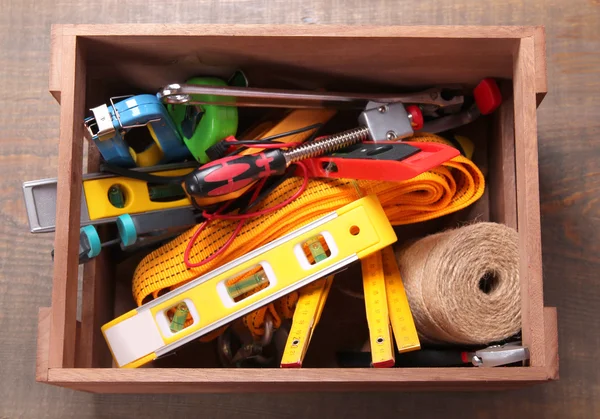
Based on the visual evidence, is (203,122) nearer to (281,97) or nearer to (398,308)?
(281,97)

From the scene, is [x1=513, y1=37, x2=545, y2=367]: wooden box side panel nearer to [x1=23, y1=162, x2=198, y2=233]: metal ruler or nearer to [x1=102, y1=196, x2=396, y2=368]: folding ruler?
[x1=102, y1=196, x2=396, y2=368]: folding ruler

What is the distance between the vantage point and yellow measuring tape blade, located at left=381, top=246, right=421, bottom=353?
2.60ft

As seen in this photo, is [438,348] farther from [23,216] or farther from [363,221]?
[23,216]

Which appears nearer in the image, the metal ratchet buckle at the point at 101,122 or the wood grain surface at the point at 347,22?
the metal ratchet buckle at the point at 101,122

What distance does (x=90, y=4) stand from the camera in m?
0.98

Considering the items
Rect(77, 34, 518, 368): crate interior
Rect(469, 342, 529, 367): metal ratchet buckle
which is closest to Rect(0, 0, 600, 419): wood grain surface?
Rect(77, 34, 518, 368): crate interior

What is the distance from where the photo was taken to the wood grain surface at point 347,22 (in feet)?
3.02

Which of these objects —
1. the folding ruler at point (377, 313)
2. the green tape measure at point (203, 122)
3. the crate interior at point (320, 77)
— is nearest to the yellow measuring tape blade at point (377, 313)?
the folding ruler at point (377, 313)

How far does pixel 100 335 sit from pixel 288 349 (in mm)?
256

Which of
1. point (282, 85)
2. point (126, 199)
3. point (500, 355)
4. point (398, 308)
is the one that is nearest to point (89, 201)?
point (126, 199)

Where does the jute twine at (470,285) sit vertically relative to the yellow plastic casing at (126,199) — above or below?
below

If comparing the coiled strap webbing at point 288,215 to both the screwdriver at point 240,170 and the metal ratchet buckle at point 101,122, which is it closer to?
the screwdriver at point 240,170

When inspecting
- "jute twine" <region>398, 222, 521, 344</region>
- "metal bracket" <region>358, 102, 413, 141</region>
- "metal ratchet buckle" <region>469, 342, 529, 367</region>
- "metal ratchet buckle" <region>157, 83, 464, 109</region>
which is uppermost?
"metal ratchet buckle" <region>157, 83, 464, 109</region>

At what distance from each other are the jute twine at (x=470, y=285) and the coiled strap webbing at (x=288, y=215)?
0.07 m
